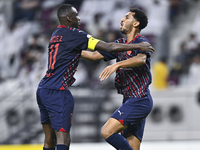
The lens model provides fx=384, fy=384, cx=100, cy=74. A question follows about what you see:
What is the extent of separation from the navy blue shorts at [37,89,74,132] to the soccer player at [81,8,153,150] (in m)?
0.44

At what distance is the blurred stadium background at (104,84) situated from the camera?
360 inches

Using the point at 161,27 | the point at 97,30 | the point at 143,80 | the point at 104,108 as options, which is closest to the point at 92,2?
the point at 97,30

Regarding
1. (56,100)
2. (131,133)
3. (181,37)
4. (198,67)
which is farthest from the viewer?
(181,37)

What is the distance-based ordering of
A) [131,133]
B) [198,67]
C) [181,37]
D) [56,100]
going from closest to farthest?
[56,100] → [131,133] → [198,67] → [181,37]

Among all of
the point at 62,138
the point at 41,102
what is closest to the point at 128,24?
the point at 41,102

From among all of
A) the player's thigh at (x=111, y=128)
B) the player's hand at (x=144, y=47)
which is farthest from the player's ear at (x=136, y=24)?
the player's thigh at (x=111, y=128)

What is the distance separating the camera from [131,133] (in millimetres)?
4648

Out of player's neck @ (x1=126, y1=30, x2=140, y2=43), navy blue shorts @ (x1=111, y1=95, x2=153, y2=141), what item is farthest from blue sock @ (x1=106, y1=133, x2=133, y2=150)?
player's neck @ (x1=126, y1=30, x2=140, y2=43)

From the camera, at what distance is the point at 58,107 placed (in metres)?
4.21

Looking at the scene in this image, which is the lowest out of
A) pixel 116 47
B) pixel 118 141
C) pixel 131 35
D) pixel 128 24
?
pixel 118 141

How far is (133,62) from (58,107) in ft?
3.13

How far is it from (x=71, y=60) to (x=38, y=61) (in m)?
5.53

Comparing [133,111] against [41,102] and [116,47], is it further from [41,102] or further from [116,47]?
[41,102]

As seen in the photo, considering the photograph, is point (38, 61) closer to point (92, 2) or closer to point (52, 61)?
point (92, 2)
